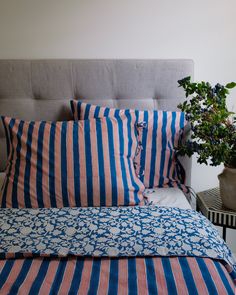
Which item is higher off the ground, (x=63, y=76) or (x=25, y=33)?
(x=25, y=33)

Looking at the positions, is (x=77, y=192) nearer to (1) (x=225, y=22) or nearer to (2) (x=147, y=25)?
(2) (x=147, y=25)

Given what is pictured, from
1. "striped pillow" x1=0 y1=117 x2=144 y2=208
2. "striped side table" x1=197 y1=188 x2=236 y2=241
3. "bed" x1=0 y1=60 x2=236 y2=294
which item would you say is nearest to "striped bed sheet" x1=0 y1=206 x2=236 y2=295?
"bed" x1=0 y1=60 x2=236 y2=294

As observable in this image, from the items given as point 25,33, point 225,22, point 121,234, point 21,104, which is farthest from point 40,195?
point 225,22

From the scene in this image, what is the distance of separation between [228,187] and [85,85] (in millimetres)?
932

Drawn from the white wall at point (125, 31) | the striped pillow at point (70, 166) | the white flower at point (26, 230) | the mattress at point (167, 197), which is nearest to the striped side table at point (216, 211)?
the mattress at point (167, 197)

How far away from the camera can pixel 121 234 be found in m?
1.20

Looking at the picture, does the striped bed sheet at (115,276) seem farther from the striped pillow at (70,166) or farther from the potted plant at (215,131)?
the potted plant at (215,131)

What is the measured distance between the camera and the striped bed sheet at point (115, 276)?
38.1 inches

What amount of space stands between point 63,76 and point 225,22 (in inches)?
37.9

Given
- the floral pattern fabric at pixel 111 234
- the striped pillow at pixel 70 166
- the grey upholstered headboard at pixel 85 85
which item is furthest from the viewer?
the grey upholstered headboard at pixel 85 85

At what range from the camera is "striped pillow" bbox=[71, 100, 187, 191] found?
1.80 m

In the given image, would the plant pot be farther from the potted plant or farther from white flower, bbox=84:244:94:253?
white flower, bbox=84:244:94:253

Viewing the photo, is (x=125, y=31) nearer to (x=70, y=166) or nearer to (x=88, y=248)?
(x=70, y=166)

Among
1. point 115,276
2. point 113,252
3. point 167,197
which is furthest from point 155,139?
point 115,276
